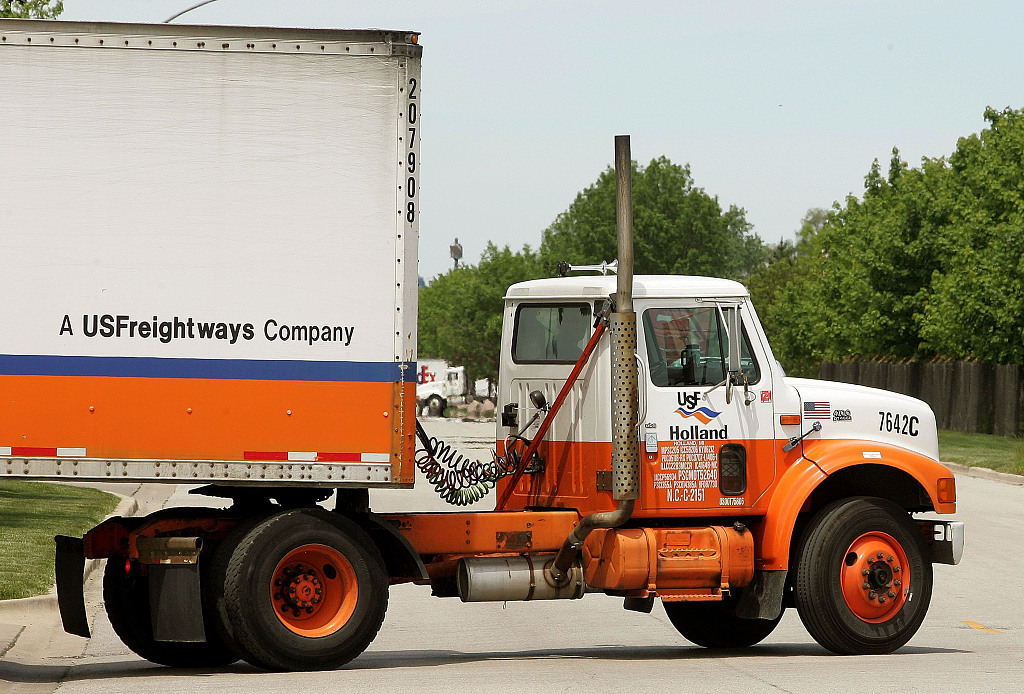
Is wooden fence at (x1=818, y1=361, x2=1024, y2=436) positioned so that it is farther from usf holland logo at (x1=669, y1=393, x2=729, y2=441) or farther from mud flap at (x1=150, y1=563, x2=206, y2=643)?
mud flap at (x1=150, y1=563, x2=206, y2=643)

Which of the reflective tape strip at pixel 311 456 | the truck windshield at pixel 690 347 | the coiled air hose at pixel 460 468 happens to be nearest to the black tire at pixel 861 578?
the truck windshield at pixel 690 347

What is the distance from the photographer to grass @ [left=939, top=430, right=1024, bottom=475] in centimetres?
3272

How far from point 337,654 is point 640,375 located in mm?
2934

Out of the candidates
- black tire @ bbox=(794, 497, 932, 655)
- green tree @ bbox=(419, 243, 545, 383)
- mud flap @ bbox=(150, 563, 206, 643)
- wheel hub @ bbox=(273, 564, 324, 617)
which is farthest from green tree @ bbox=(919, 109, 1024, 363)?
mud flap @ bbox=(150, 563, 206, 643)

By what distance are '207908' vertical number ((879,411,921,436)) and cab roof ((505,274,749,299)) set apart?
143 centimetres

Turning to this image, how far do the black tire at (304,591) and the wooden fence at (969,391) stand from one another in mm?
36359

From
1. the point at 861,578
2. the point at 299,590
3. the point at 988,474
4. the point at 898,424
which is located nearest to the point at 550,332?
the point at 898,424

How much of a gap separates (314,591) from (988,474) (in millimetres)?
25421

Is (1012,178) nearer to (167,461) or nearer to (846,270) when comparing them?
(846,270)

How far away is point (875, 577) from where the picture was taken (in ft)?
34.1

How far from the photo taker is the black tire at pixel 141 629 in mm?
9930

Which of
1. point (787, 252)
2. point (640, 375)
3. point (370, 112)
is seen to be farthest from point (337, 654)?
point (787, 252)

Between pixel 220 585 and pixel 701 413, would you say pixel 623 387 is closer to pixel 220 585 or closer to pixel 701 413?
pixel 701 413

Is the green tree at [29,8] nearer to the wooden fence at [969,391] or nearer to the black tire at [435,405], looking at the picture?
the wooden fence at [969,391]
